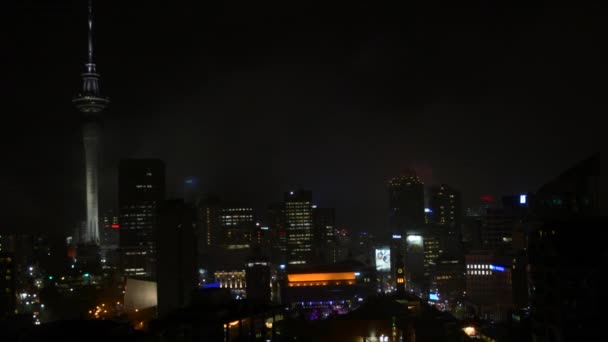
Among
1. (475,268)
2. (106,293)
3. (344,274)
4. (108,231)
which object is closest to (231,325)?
(106,293)

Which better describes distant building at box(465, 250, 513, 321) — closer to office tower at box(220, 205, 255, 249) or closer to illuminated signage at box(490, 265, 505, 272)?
illuminated signage at box(490, 265, 505, 272)

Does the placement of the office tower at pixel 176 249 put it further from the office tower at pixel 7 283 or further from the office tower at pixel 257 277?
the office tower at pixel 257 277

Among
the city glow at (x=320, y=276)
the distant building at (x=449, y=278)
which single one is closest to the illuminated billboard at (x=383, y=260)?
the city glow at (x=320, y=276)

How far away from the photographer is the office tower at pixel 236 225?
111 m

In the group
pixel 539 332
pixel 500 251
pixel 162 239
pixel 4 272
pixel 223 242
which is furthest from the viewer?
pixel 223 242

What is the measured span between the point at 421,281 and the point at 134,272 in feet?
110

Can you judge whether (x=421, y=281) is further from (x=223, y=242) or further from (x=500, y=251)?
(x=223, y=242)

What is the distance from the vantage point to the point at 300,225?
11256 centimetres

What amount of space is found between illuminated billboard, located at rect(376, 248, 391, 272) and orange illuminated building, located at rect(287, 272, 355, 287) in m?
11.5

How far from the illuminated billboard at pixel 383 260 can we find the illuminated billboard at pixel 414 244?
5.58 meters

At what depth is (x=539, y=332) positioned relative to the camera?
1759 centimetres

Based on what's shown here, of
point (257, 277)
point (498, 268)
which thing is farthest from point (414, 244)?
point (257, 277)

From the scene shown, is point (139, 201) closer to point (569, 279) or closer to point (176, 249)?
point (176, 249)

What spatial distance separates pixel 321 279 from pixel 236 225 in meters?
29.4
